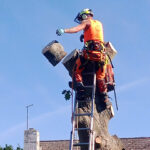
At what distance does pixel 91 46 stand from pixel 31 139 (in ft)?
25.7

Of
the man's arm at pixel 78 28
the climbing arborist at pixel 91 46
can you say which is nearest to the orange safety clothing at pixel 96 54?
the climbing arborist at pixel 91 46

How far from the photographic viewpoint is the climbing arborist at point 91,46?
7.90 metres

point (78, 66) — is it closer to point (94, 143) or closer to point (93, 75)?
point (93, 75)

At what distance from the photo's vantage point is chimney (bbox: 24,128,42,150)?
15.1m

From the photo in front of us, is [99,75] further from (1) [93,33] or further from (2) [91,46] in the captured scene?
(1) [93,33]

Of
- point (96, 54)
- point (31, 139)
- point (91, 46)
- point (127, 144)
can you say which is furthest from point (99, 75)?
point (127, 144)

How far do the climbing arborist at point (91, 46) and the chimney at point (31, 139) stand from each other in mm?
7324

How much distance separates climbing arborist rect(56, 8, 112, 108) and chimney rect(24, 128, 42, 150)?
24.0ft

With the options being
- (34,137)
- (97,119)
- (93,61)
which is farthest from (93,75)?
(34,137)

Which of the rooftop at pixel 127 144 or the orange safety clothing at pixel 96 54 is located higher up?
the orange safety clothing at pixel 96 54

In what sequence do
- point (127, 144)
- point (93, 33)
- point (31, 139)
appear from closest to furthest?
point (93, 33)
point (31, 139)
point (127, 144)

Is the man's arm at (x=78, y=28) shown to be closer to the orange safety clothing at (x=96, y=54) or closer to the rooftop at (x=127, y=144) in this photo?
the orange safety clothing at (x=96, y=54)

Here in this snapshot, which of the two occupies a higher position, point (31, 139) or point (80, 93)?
point (80, 93)

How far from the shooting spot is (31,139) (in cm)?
1522
